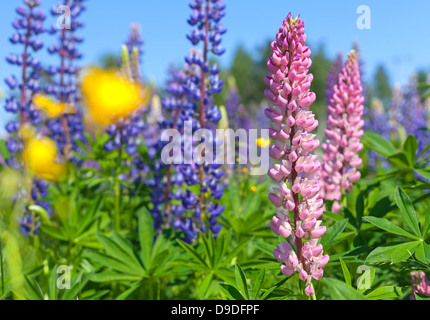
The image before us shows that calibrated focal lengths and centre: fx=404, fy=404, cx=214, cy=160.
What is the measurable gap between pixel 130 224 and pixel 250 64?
47070mm

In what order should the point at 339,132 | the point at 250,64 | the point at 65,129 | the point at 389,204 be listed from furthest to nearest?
1. the point at 250,64
2. the point at 65,129
3. the point at 339,132
4. the point at 389,204

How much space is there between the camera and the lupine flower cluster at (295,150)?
1312 millimetres

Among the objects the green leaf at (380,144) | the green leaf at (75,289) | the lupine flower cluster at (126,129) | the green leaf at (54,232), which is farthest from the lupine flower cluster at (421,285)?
the lupine flower cluster at (126,129)

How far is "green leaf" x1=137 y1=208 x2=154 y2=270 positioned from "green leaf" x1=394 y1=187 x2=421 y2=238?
1225 millimetres

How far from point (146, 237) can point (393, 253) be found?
1.25 meters

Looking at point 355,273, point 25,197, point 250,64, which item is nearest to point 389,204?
point 355,273

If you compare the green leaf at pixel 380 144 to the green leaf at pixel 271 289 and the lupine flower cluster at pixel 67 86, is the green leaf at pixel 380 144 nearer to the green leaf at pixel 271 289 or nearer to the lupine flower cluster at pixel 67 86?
the green leaf at pixel 271 289

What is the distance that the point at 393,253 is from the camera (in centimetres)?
146

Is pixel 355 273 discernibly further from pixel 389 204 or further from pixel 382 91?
pixel 382 91

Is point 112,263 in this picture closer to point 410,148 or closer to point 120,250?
point 120,250

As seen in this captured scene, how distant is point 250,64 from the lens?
48188 millimetres

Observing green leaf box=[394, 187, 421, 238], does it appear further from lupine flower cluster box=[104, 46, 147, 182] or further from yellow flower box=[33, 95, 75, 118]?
yellow flower box=[33, 95, 75, 118]

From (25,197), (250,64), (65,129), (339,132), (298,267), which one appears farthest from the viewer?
(250,64)

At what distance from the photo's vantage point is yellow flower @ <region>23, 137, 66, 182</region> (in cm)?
283
